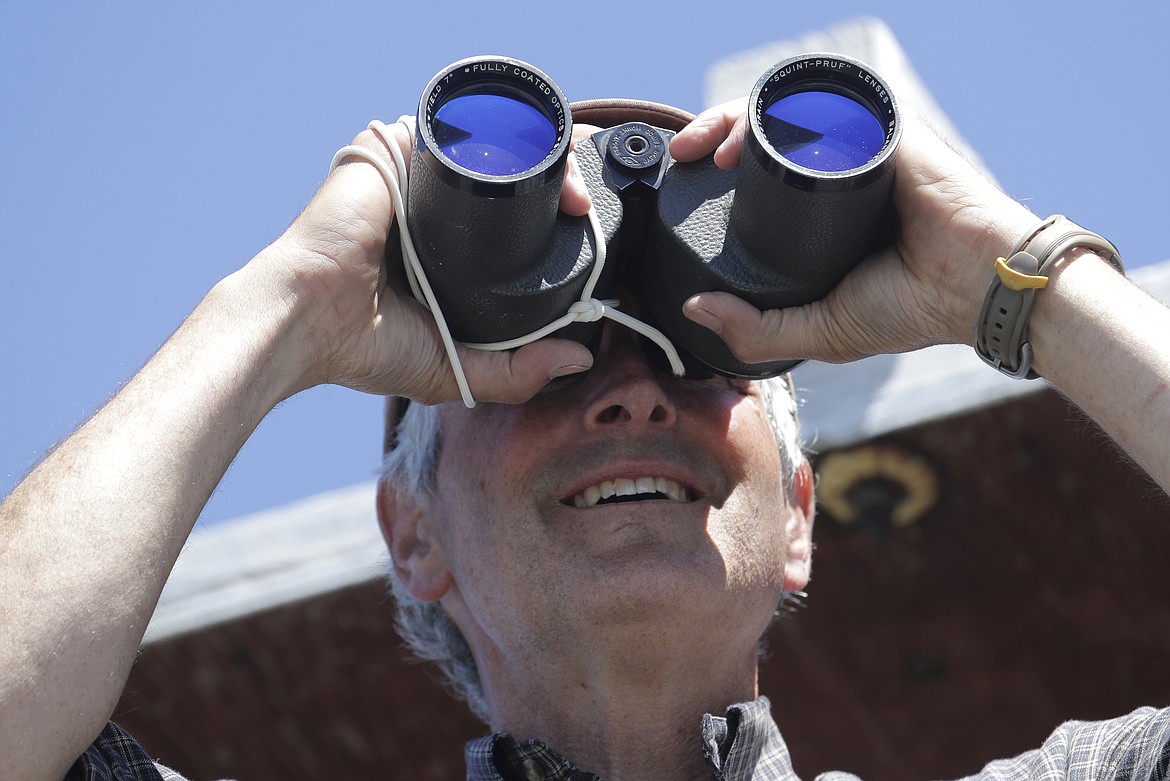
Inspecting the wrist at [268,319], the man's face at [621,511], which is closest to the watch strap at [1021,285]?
the man's face at [621,511]

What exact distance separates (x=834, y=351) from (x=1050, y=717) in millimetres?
1487

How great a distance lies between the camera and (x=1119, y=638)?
2.95 meters

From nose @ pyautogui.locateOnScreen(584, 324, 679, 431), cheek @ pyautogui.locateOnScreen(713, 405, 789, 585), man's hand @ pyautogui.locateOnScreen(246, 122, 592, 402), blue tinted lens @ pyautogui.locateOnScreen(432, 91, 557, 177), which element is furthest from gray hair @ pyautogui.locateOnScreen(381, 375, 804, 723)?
blue tinted lens @ pyautogui.locateOnScreen(432, 91, 557, 177)

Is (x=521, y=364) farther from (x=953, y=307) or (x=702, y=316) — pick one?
(x=953, y=307)

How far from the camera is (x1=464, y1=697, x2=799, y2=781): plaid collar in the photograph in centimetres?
206

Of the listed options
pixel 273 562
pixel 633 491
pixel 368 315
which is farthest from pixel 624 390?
pixel 273 562

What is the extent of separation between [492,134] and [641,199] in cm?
29

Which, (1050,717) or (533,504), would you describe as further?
(1050,717)

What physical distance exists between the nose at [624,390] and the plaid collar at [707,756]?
428mm

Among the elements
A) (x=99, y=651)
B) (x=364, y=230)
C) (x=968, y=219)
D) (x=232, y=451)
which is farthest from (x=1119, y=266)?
(x=99, y=651)

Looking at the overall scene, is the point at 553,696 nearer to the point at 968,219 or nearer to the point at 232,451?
the point at 232,451

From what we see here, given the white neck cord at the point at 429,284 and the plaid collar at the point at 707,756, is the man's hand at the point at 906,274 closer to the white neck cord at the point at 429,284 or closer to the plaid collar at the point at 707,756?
the white neck cord at the point at 429,284

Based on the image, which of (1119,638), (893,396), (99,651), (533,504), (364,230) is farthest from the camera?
(1119,638)

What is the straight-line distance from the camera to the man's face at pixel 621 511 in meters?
2.01
